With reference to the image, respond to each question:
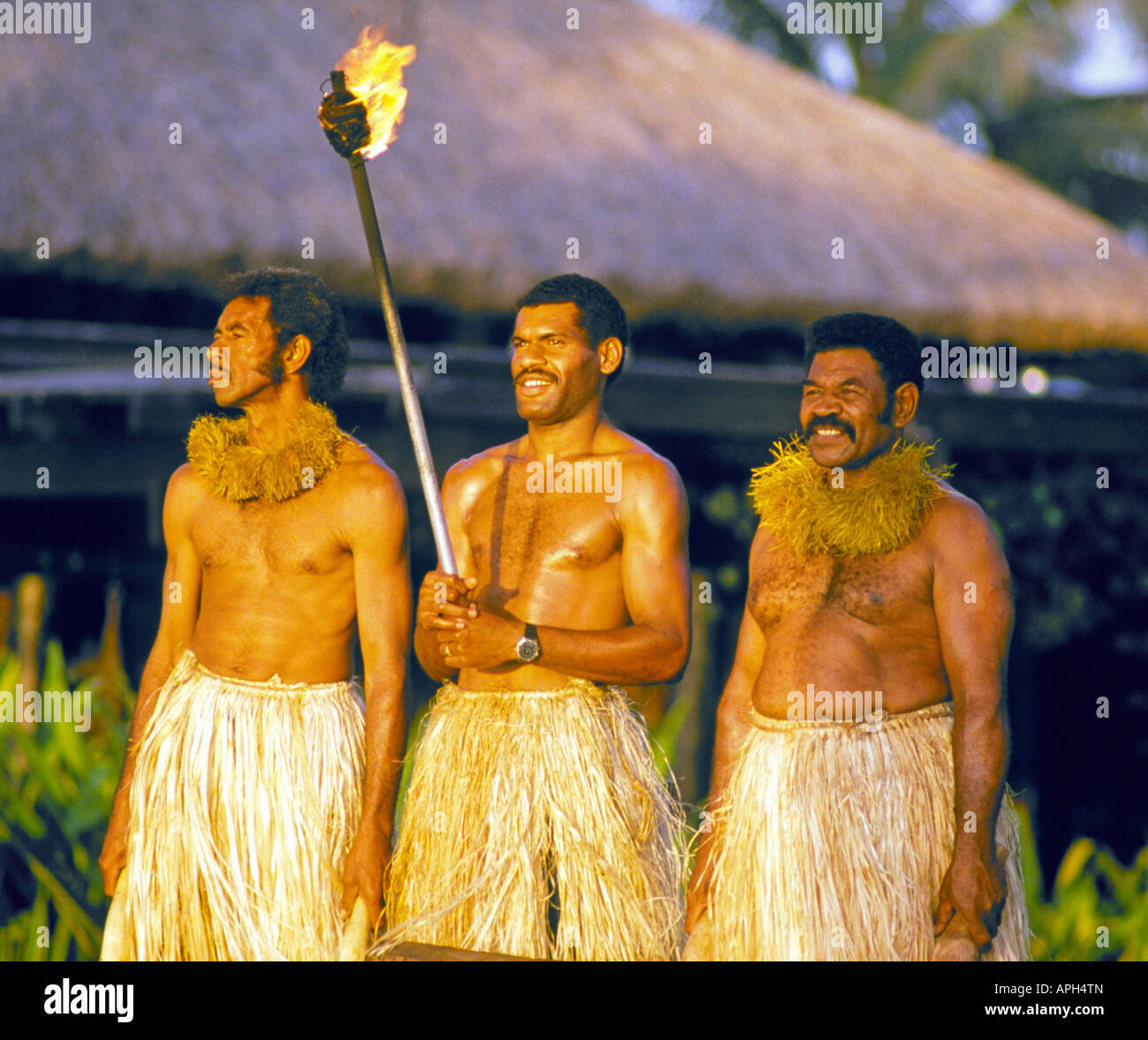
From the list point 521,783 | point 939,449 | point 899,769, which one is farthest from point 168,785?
point 939,449

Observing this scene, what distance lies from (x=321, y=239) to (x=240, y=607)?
8.22 feet

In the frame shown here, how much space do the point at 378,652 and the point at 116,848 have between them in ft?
2.51

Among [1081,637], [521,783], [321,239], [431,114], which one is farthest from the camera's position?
[1081,637]

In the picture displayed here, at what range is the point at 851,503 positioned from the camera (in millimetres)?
3168

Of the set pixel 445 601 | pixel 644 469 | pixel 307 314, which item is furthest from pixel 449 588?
pixel 307 314

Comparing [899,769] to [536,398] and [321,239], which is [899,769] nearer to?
[536,398]

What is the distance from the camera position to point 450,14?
293 inches

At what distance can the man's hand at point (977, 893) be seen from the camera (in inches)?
114

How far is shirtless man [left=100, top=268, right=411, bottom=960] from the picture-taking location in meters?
3.29

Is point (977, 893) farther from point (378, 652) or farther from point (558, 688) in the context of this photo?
point (378, 652)

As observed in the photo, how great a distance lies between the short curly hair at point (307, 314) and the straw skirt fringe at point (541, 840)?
2.74 feet

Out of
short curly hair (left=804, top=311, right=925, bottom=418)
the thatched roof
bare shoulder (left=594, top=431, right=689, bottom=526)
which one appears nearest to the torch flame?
bare shoulder (left=594, top=431, right=689, bottom=526)

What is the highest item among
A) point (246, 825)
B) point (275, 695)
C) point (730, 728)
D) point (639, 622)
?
point (639, 622)

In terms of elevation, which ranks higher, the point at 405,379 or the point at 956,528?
the point at 405,379
